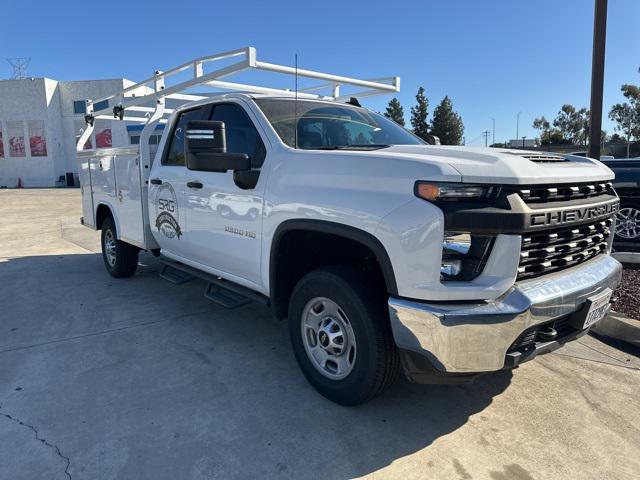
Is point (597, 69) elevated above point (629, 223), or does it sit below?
above

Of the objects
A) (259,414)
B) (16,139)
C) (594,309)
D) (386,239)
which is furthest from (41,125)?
(594,309)

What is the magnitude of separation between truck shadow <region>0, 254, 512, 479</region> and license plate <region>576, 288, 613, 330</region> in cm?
85

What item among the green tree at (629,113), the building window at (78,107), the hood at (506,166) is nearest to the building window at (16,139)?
the building window at (78,107)

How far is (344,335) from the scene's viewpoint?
309 centimetres

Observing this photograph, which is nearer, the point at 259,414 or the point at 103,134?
the point at 259,414

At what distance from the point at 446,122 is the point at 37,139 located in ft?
129

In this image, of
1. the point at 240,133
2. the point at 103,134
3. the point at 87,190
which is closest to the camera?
the point at 240,133

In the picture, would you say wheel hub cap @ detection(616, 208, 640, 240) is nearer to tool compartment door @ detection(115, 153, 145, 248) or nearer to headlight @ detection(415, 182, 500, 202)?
headlight @ detection(415, 182, 500, 202)

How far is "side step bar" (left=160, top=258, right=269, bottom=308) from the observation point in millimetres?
3939

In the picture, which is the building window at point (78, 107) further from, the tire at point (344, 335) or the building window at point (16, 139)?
the tire at point (344, 335)

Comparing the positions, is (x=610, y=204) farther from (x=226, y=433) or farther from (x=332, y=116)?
(x=226, y=433)

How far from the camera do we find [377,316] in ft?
9.24

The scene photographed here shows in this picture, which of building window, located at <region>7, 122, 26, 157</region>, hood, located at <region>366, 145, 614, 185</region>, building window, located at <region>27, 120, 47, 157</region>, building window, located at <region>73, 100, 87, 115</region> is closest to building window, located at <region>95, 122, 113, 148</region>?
building window, located at <region>73, 100, 87, 115</region>

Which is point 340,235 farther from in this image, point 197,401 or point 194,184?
point 194,184
